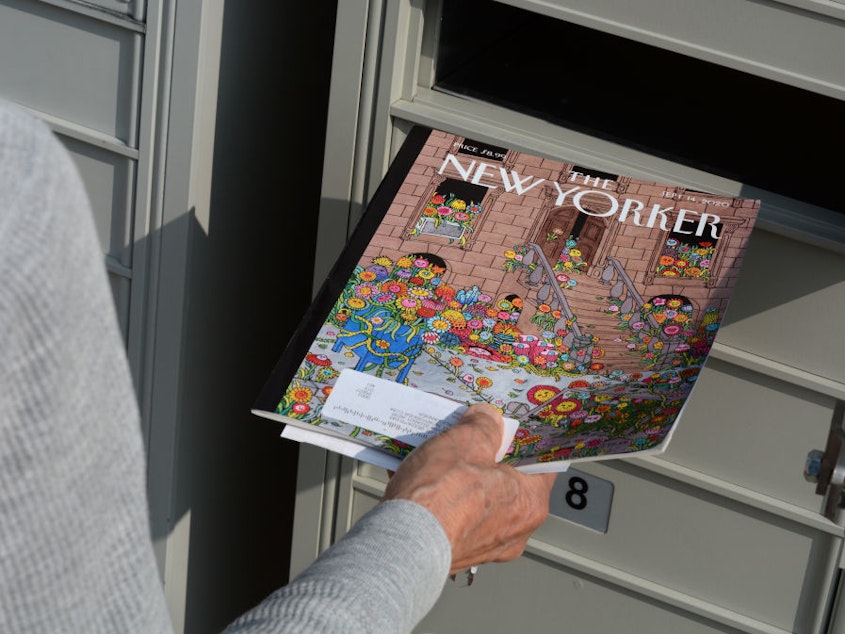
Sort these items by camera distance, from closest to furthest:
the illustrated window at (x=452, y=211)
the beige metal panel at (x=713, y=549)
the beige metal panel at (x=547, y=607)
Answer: the illustrated window at (x=452, y=211)
the beige metal panel at (x=713, y=549)
the beige metal panel at (x=547, y=607)

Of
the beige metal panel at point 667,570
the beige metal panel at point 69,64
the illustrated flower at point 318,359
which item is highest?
the beige metal panel at point 69,64

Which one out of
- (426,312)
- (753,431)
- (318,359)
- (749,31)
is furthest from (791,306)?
(318,359)

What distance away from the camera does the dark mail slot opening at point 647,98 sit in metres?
1.37

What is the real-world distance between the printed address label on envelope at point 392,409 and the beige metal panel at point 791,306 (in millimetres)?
365

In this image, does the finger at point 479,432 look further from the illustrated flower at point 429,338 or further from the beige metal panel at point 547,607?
the beige metal panel at point 547,607

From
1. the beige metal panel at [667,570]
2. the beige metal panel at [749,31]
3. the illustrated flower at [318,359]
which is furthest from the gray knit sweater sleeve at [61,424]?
the beige metal panel at [667,570]

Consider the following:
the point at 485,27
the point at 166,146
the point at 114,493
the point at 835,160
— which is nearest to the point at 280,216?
the point at 166,146

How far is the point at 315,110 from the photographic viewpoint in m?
1.71

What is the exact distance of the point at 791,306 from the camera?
4.05 feet

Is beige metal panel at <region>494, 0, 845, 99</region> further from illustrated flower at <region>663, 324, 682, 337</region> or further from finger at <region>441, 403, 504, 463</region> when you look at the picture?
finger at <region>441, 403, 504, 463</region>

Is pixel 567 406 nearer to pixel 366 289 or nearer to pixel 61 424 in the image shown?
pixel 366 289

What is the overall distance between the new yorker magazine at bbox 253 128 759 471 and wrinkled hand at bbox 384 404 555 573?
0.04 meters

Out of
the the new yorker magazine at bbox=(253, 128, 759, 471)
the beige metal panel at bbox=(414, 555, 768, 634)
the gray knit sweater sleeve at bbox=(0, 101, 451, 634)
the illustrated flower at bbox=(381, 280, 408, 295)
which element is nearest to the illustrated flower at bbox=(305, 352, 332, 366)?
the the new yorker magazine at bbox=(253, 128, 759, 471)

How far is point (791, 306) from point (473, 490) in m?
0.48
